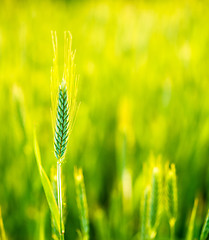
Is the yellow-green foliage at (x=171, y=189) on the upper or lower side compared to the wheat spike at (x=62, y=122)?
lower

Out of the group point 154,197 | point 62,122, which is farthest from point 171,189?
point 62,122

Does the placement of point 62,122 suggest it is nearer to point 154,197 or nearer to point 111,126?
point 154,197

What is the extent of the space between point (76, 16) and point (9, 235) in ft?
7.09

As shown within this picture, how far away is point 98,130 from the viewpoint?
1064 millimetres

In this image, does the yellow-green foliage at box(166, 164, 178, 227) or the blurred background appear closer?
the yellow-green foliage at box(166, 164, 178, 227)

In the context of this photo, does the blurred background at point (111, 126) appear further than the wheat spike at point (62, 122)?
Yes

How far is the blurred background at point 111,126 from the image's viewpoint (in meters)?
0.78

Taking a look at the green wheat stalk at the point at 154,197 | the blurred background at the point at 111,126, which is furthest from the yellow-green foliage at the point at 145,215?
the blurred background at the point at 111,126

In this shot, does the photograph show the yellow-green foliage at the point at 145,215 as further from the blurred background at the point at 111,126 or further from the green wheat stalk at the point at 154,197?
the blurred background at the point at 111,126

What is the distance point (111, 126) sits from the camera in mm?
1222

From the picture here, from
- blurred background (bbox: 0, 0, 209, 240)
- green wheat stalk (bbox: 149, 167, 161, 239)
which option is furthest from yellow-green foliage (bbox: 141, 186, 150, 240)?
blurred background (bbox: 0, 0, 209, 240)

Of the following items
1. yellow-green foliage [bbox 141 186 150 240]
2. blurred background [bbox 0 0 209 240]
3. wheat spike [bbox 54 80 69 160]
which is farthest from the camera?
blurred background [bbox 0 0 209 240]

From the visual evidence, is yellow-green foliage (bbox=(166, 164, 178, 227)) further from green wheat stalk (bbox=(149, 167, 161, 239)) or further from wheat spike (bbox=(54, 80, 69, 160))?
wheat spike (bbox=(54, 80, 69, 160))

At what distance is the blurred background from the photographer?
0.78 m
